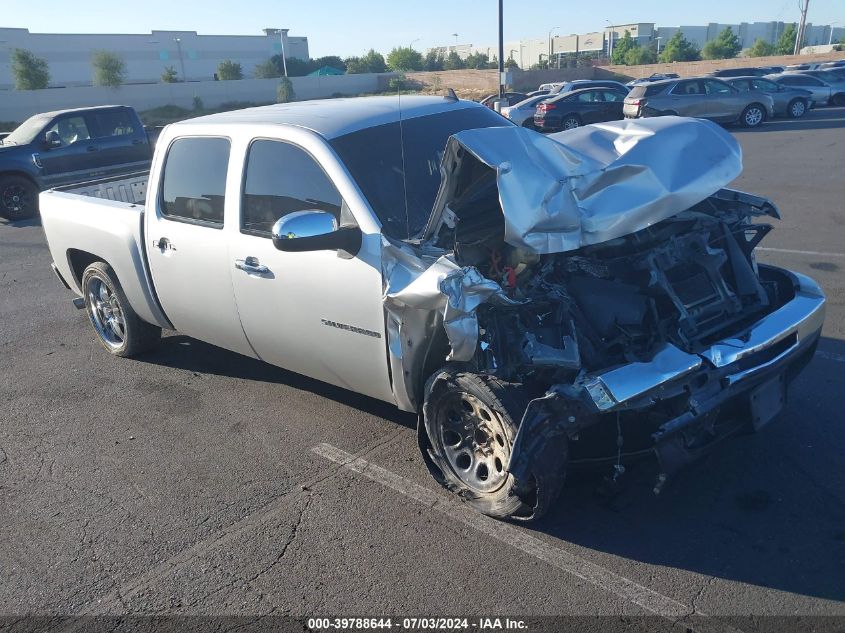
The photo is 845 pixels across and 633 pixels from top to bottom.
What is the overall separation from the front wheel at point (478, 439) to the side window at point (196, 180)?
78.4 inches

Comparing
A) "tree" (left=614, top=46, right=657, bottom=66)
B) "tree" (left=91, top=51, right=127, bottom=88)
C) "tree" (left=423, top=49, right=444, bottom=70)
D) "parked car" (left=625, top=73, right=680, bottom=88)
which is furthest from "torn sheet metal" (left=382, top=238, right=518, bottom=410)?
"tree" (left=423, top=49, right=444, bottom=70)

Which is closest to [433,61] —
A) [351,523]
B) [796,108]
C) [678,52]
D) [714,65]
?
[678,52]

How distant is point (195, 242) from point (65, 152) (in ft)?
37.1

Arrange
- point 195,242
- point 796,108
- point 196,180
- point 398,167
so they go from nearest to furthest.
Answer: point 398,167, point 195,242, point 196,180, point 796,108

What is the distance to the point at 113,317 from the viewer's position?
6.25 m

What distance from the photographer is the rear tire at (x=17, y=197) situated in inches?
544

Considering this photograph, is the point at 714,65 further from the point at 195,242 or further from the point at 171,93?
the point at 195,242

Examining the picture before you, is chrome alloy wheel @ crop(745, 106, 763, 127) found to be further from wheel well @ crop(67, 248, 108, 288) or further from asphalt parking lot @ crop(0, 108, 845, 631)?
wheel well @ crop(67, 248, 108, 288)

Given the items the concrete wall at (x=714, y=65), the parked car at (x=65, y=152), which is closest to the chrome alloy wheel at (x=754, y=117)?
the parked car at (x=65, y=152)

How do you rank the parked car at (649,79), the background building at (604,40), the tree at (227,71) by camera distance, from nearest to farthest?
→ 1. the parked car at (649,79)
2. the tree at (227,71)
3. the background building at (604,40)

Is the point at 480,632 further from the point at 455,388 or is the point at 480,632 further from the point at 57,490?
the point at 57,490

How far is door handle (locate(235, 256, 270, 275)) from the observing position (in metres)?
4.38

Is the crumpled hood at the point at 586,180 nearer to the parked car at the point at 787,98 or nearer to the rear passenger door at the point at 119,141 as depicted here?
the rear passenger door at the point at 119,141

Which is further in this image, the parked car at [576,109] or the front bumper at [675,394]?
the parked car at [576,109]
